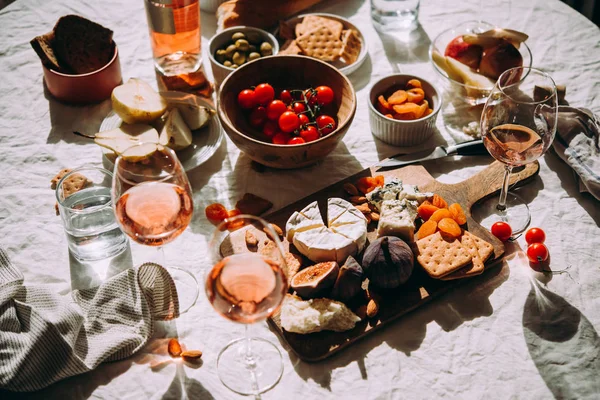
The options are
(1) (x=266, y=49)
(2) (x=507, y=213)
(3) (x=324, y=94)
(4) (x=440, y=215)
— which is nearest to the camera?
(4) (x=440, y=215)

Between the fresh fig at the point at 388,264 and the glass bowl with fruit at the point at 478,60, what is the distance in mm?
685

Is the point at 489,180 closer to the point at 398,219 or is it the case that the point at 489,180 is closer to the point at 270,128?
the point at 398,219

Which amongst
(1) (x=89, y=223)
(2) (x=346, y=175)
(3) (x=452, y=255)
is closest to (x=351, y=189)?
(2) (x=346, y=175)

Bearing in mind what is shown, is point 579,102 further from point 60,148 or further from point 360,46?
point 60,148

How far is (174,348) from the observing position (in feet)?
4.30

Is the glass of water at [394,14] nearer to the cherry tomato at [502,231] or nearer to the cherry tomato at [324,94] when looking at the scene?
the cherry tomato at [324,94]

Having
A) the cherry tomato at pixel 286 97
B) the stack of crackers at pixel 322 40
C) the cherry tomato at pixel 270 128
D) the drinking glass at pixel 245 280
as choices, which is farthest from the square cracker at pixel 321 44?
the drinking glass at pixel 245 280

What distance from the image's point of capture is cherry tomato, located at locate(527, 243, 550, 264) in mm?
1479

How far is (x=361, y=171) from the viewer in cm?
168

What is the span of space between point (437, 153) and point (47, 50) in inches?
46.3

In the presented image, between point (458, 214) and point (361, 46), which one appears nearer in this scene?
point (458, 214)

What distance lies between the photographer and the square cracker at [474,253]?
1.41 m

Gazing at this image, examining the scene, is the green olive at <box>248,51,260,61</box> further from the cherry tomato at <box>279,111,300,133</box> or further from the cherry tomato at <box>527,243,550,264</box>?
the cherry tomato at <box>527,243,550,264</box>

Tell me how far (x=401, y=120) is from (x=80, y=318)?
100cm
